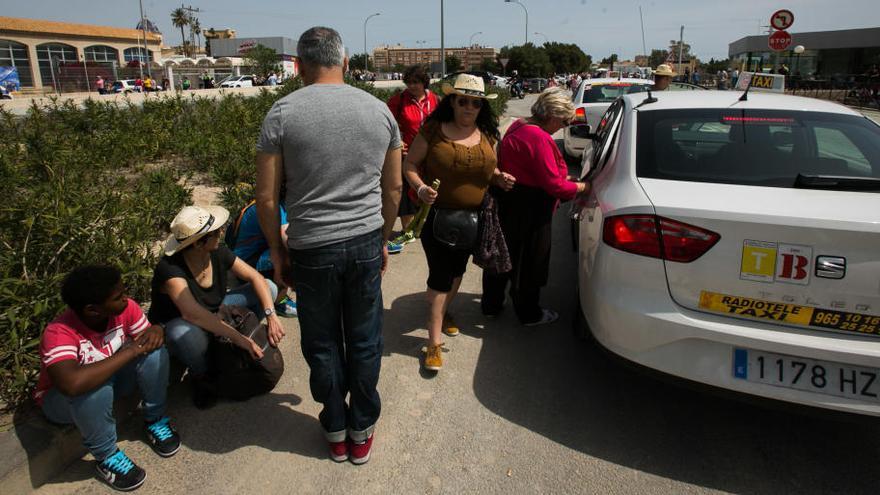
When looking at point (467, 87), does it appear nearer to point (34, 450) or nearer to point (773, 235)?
point (773, 235)

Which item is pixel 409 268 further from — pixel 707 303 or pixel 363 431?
pixel 707 303

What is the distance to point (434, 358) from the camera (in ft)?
11.0

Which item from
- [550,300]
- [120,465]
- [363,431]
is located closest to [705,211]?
[363,431]

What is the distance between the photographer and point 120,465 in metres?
2.40

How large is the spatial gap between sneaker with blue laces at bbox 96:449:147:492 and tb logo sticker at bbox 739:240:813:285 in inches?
105

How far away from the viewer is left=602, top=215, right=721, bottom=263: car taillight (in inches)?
93.7

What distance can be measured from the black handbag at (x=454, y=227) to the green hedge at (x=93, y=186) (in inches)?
75.8

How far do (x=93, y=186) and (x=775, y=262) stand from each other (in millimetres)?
5135

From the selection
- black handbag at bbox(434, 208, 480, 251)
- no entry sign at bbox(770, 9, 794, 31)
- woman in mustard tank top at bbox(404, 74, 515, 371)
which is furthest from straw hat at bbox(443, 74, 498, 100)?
no entry sign at bbox(770, 9, 794, 31)

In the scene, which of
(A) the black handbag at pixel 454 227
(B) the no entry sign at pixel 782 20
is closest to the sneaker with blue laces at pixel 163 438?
(A) the black handbag at pixel 454 227

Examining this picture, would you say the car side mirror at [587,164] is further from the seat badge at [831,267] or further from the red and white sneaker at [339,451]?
the red and white sneaker at [339,451]

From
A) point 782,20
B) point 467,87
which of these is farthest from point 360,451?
point 782,20

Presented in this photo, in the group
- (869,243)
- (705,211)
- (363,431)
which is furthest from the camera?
(363,431)

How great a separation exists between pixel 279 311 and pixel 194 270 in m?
1.42
